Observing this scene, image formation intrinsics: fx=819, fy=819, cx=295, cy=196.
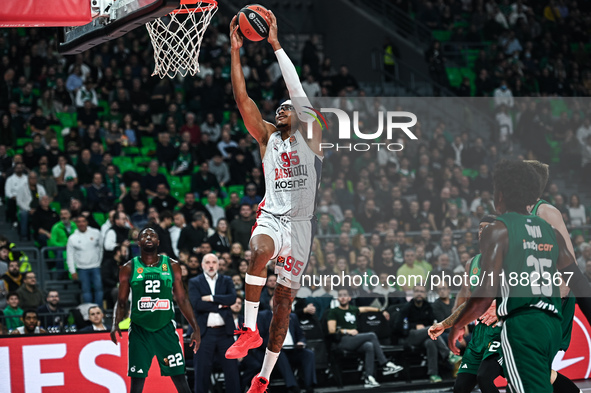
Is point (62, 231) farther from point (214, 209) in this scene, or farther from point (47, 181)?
point (214, 209)

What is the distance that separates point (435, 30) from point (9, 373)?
15.3 meters

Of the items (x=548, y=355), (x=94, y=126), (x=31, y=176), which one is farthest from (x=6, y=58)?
(x=548, y=355)

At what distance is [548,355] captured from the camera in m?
5.59

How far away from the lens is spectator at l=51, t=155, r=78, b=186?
14.4 metres

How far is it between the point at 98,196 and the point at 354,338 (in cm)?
532

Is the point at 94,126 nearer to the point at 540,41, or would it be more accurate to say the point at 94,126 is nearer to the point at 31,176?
the point at 31,176

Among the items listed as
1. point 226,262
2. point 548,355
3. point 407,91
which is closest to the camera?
point 548,355

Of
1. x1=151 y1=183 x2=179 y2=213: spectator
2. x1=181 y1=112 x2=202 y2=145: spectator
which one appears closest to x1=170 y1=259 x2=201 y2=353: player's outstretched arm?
x1=151 y1=183 x2=179 y2=213: spectator

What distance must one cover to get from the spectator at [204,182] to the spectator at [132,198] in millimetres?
1401

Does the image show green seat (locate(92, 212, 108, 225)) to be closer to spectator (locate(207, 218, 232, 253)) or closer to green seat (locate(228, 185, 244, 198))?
spectator (locate(207, 218, 232, 253))

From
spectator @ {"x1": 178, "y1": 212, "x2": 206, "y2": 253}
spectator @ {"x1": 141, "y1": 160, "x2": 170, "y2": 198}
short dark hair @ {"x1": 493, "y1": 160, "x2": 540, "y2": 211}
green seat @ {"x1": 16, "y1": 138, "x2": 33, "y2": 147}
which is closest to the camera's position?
short dark hair @ {"x1": 493, "y1": 160, "x2": 540, "y2": 211}

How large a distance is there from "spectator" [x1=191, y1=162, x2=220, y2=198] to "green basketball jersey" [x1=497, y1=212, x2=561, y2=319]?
33.3 ft

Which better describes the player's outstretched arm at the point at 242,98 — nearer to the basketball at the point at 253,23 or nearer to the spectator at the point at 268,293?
the basketball at the point at 253,23

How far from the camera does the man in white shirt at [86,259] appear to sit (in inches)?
509
